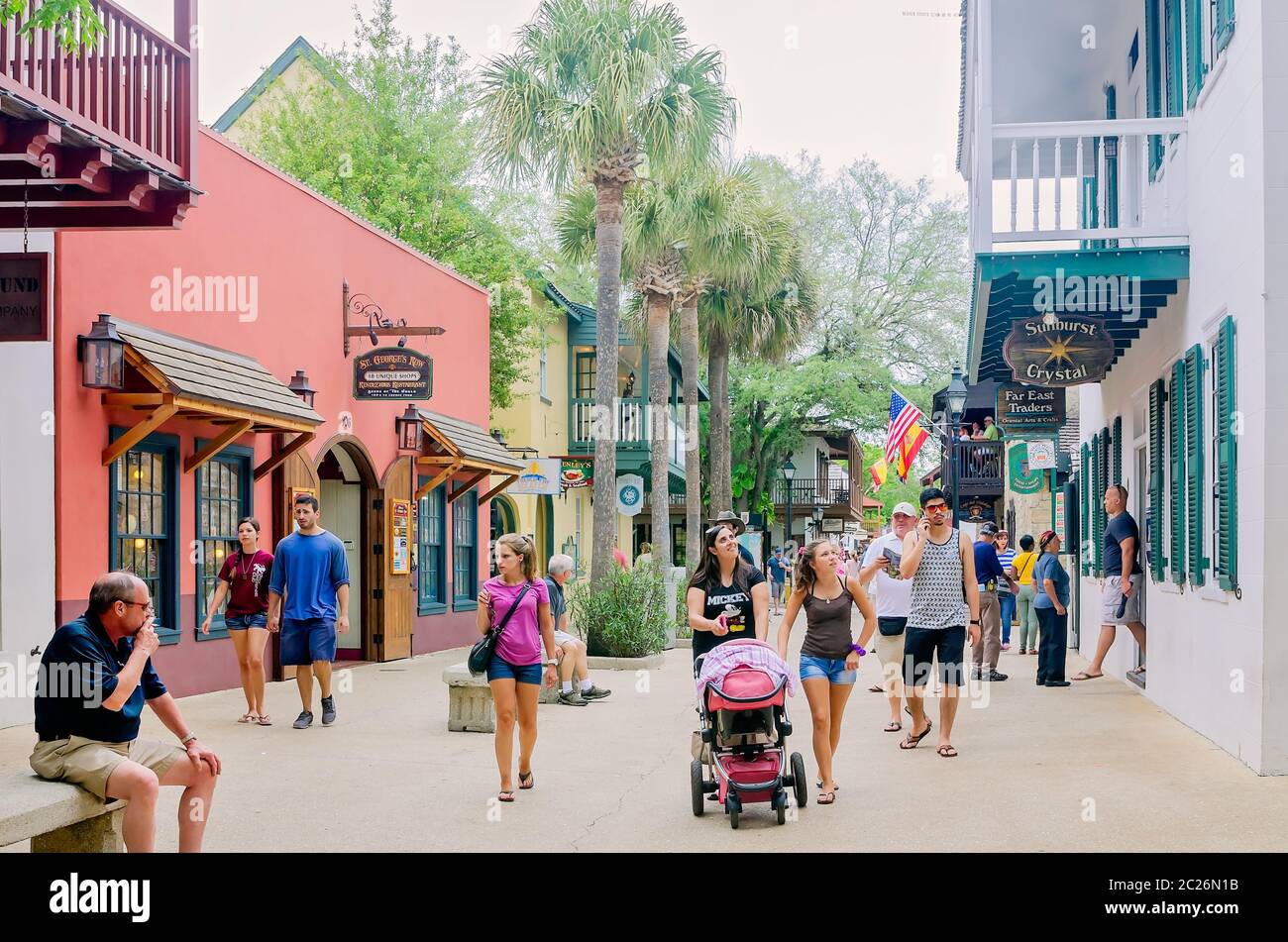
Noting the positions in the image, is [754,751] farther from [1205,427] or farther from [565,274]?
[565,274]

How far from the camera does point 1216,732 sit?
32.1ft

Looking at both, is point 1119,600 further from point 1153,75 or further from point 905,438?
point 905,438

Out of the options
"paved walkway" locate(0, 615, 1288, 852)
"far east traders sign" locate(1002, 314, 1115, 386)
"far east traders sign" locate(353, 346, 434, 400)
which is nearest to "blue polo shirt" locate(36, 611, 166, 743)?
"paved walkway" locate(0, 615, 1288, 852)

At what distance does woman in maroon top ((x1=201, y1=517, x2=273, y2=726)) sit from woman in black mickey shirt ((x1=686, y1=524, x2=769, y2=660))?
4.46 m

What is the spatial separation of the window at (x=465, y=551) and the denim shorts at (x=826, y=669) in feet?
41.4

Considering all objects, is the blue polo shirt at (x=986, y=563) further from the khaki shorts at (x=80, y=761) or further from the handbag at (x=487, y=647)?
the khaki shorts at (x=80, y=761)

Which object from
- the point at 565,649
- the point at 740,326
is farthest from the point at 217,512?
the point at 740,326

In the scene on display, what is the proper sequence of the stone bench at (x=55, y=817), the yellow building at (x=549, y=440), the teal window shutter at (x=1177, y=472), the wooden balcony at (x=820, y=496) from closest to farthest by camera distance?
the stone bench at (x=55, y=817)
the teal window shutter at (x=1177, y=472)
the yellow building at (x=549, y=440)
the wooden balcony at (x=820, y=496)

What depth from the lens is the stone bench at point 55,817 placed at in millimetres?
5109

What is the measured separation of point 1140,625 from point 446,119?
23494 millimetres

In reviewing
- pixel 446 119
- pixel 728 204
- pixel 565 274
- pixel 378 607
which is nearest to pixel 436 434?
pixel 378 607

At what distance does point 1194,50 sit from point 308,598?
8.05 metres

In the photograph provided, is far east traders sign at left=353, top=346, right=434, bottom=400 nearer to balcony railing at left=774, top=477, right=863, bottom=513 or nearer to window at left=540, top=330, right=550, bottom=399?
window at left=540, top=330, right=550, bottom=399

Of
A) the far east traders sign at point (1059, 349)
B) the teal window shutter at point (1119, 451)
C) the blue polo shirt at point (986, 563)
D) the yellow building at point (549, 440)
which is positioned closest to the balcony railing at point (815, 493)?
the yellow building at point (549, 440)
